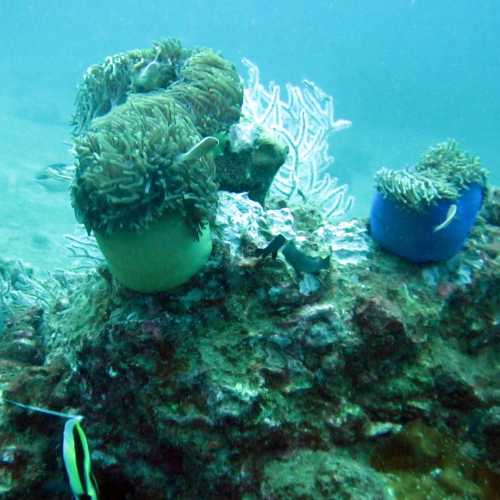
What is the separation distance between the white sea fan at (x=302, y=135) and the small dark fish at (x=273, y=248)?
216cm

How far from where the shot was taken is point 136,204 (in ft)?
7.23

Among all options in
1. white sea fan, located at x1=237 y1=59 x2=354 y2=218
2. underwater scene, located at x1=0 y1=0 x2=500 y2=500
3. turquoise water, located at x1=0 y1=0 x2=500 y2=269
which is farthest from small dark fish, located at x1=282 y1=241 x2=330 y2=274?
turquoise water, located at x1=0 y1=0 x2=500 y2=269

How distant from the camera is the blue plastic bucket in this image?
10.0ft

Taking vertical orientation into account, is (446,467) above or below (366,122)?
below

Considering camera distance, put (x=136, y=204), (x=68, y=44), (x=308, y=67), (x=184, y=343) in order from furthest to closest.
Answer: (x=308, y=67), (x=68, y=44), (x=184, y=343), (x=136, y=204)

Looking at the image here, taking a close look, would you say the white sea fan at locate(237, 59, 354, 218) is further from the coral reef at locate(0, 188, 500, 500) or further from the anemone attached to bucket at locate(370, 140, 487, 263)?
the coral reef at locate(0, 188, 500, 500)

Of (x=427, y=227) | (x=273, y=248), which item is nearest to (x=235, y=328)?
(x=273, y=248)

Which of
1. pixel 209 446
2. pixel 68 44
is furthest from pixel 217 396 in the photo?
pixel 68 44

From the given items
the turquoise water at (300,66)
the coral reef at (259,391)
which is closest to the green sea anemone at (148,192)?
the coral reef at (259,391)

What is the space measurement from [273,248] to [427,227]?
47.0 inches

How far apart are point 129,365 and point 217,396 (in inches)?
22.5

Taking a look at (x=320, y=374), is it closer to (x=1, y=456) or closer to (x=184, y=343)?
(x=184, y=343)

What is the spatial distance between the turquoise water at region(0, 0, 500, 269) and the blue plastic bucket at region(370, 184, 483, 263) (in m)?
9.00

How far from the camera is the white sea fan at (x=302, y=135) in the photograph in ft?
16.1
